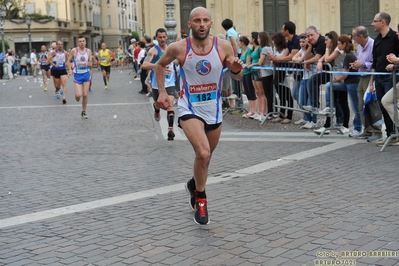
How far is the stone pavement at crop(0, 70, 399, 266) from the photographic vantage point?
5.50 m

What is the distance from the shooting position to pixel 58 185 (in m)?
8.49

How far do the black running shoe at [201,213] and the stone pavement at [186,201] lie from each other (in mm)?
96

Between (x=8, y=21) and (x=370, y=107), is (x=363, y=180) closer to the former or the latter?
(x=370, y=107)

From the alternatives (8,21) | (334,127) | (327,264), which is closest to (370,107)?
(334,127)

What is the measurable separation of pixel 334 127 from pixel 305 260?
24.0 ft

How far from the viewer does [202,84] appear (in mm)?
6512

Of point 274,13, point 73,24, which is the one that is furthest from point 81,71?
point 73,24

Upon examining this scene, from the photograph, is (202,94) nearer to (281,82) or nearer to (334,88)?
(334,88)

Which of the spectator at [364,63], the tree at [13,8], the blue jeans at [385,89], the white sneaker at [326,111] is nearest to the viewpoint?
the blue jeans at [385,89]

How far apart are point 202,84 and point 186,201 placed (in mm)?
1481

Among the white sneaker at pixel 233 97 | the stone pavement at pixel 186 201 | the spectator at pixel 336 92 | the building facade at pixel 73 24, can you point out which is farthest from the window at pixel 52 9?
the spectator at pixel 336 92

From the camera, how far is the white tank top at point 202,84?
21.2ft

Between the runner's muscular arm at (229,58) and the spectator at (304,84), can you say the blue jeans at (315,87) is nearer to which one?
the spectator at (304,84)

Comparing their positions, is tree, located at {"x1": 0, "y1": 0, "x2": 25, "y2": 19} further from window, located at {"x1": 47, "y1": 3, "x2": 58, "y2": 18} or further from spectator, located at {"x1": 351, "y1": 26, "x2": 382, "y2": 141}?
spectator, located at {"x1": 351, "y1": 26, "x2": 382, "y2": 141}
